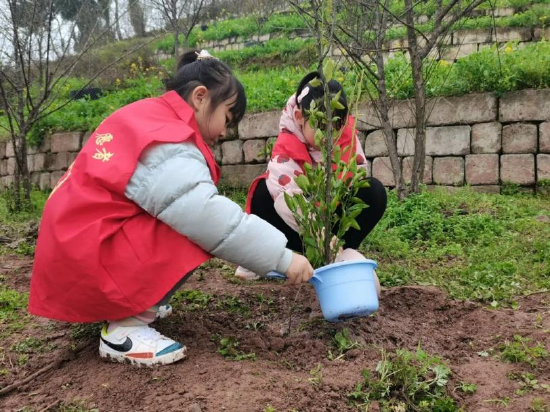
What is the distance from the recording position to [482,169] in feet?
16.7

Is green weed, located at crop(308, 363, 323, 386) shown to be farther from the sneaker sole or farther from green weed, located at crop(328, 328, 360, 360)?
the sneaker sole

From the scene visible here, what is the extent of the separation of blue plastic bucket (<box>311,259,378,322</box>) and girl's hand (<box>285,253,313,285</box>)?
0.04 m

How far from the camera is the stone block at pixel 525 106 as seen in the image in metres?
4.82

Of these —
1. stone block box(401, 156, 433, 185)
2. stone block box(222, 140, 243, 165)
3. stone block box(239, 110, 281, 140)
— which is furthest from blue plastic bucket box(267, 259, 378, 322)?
stone block box(222, 140, 243, 165)

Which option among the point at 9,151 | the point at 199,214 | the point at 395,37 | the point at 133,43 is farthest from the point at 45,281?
the point at 133,43

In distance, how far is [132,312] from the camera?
1.92 meters

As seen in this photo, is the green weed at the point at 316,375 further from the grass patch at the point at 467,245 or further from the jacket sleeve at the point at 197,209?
the grass patch at the point at 467,245

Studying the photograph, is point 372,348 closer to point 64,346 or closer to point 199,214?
point 199,214

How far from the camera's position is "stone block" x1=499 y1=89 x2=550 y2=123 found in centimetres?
482

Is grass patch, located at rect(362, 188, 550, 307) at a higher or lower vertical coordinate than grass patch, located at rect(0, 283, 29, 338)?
higher

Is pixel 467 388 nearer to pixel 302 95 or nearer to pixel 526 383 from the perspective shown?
pixel 526 383

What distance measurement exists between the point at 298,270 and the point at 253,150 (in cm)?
425

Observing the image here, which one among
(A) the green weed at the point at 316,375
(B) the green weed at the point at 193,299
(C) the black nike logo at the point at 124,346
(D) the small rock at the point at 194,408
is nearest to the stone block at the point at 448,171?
(B) the green weed at the point at 193,299

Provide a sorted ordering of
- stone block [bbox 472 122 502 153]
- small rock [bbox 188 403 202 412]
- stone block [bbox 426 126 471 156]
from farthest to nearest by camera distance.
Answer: stone block [bbox 426 126 471 156]
stone block [bbox 472 122 502 153]
small rock [bbox 188 403 202 412]
